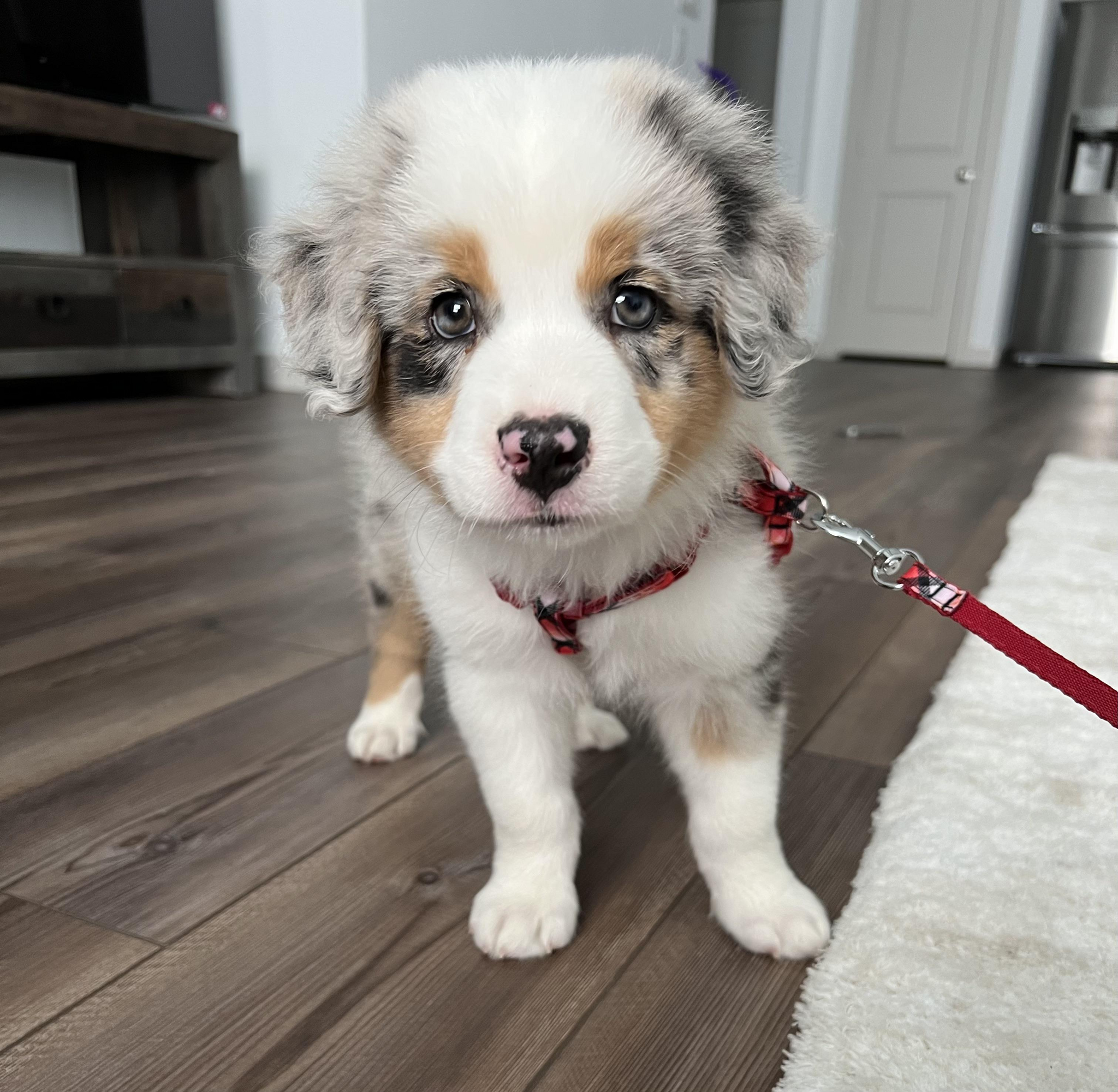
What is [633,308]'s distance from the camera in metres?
1.01

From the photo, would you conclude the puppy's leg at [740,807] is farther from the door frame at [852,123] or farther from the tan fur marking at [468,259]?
the door frame at [852,123]

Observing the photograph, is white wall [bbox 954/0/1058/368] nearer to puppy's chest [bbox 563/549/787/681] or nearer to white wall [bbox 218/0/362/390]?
white wall [bbox 218/0/362/390]

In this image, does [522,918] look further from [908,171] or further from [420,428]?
[908,171]

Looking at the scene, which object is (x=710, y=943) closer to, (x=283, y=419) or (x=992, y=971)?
(x=992, y=971)

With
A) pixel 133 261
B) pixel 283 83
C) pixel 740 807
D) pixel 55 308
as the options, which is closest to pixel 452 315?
pixel 740 807

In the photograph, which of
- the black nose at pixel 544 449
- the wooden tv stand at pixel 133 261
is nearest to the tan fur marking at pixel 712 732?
the black nose at pixel 544 449

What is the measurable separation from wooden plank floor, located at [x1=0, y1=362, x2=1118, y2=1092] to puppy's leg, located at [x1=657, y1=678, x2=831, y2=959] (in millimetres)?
54

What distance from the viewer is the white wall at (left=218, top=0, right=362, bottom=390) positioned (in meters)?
4.75

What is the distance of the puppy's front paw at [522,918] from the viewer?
111cm

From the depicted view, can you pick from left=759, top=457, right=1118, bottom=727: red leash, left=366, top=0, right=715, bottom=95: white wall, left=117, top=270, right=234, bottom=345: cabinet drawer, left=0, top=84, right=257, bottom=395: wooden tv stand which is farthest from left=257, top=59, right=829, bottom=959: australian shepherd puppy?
left=117, top=270, right=234, bottom=345: cabinet drawer

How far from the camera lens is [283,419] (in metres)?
4.64

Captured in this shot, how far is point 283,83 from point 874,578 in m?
4.91

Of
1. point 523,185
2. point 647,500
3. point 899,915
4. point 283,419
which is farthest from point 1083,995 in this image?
point 283,419

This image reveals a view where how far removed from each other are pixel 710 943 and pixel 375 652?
772 millimetres
